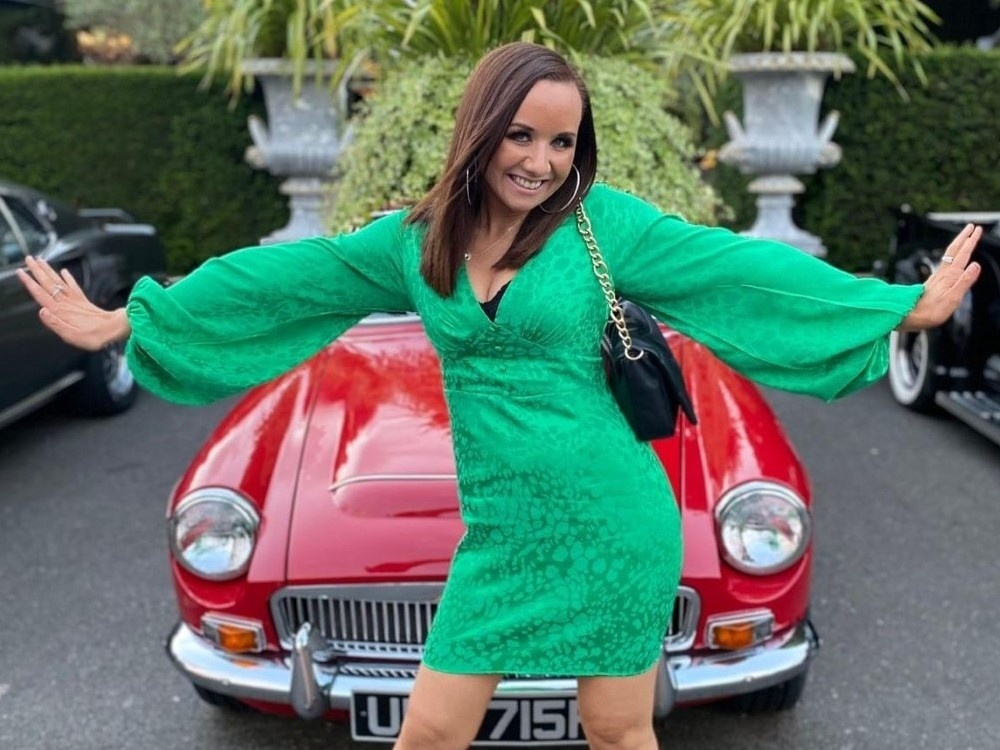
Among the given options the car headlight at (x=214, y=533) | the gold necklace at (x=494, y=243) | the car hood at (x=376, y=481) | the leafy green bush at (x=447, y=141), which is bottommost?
the car headlight at (x=214, y=533)

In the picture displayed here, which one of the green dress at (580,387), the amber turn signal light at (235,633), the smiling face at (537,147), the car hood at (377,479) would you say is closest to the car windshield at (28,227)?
the car hood at (377,479)

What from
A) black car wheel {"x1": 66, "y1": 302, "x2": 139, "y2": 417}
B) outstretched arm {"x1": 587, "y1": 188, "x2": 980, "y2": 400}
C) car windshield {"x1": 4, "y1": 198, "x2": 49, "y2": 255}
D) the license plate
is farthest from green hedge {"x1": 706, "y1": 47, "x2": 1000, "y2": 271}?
outstretched arm {"x1": 587, "y1": 188, "x2": 980, "y2": 400}

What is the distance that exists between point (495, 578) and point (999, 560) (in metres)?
2.86

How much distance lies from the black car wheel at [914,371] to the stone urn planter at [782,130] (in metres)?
1.19

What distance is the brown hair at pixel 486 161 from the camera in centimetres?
159

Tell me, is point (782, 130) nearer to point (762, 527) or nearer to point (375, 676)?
point (762, 527)

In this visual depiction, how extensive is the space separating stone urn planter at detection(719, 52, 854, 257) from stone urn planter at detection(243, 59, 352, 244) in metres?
2.66

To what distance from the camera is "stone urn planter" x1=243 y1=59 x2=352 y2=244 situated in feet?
22.2

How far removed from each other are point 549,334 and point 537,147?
0.29 meters

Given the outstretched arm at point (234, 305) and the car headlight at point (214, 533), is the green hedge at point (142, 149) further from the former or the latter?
the outstretched arm at point (234, 305)

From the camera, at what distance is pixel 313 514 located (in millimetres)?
2537

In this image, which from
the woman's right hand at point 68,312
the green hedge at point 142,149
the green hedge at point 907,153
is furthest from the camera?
the green hedge at point 142,149

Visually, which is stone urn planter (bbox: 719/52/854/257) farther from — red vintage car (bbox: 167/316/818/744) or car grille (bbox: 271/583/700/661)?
car grille (bbox: 271/583/700/661)

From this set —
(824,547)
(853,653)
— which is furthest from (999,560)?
(853,653)
